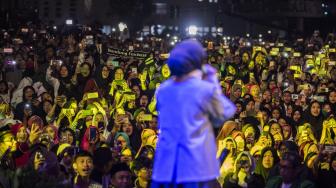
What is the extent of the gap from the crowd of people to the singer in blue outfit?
4.06 feet

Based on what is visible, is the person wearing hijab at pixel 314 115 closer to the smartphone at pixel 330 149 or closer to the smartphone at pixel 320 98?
the smartphone at pixel 320 98

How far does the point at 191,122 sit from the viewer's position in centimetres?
383

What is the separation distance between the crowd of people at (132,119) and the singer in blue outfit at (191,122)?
4.06ft

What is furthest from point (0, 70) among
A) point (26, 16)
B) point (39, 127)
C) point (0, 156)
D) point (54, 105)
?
point (26, 16)

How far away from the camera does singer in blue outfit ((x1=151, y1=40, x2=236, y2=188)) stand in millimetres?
3789

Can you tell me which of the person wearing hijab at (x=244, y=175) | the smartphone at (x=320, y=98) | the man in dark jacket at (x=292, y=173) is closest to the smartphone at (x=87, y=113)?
the person wearing hijab at (x=244, y=175)

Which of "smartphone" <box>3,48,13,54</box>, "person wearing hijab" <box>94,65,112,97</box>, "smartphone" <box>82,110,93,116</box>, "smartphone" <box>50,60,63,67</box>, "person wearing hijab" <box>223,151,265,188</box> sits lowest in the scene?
"person wearing hijab" <box>223,151,265,188</box>

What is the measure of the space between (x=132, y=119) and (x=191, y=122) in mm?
6082

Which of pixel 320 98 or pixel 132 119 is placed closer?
pixel 132 119

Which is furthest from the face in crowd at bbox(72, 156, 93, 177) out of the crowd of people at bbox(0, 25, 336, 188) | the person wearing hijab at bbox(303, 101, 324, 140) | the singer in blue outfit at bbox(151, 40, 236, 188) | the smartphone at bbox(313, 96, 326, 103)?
the smartphone at bbox(313, 96, 326, 103)

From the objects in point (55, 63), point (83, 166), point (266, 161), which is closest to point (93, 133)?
point (83, 166)

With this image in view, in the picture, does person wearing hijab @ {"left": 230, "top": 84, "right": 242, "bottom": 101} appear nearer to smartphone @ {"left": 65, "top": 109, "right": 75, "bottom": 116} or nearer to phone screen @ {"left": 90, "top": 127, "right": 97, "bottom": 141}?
smartphone @ {"left": 65, "top": 109, "right": 75, "bottom": 116}

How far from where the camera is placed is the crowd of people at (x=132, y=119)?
22.3 ft

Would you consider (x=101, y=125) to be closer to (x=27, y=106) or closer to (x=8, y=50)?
(x=27, y=106)
